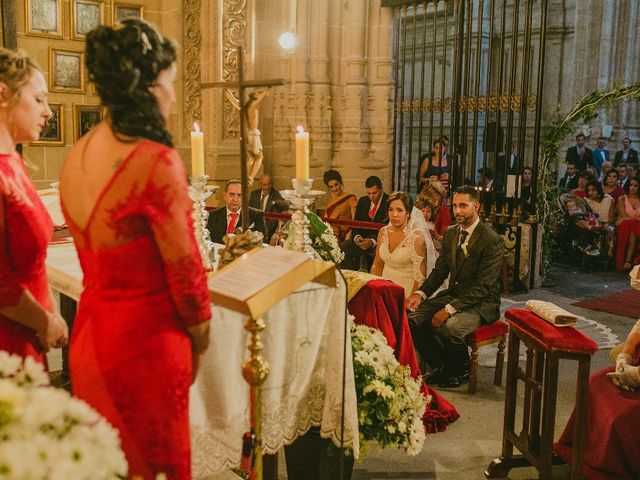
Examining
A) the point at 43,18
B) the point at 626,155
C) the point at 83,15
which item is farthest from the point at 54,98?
the point at 626,155

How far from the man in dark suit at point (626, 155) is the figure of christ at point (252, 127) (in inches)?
411

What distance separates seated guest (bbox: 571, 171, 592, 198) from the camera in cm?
983

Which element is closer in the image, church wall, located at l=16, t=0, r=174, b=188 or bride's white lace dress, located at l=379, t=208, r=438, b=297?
bride's white lace dress, located at l=379, t=208, r=438, b=297

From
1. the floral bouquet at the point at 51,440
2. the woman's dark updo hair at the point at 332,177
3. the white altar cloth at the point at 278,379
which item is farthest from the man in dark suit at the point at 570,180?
the floral bouquet at the point at 51,440

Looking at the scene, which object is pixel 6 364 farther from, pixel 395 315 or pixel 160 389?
pixel 395 315

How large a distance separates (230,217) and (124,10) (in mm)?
3322

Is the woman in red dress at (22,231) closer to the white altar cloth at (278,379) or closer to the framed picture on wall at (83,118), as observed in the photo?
the white altar cloth at (278,379)

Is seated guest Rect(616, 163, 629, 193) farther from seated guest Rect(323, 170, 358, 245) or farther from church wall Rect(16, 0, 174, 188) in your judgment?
church wall Rect(16, 0, 174, 188)

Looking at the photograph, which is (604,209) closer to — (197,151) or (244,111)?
(197,151)

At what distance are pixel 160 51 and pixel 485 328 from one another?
134 inches

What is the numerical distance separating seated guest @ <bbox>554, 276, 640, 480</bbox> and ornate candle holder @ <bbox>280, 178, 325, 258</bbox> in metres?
1.56

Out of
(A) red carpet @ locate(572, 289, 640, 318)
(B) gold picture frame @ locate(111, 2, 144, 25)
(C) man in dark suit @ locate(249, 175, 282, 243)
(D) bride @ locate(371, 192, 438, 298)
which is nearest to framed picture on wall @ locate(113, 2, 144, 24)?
(B) gold picture frame @ locate(111, 2, 144, 25)

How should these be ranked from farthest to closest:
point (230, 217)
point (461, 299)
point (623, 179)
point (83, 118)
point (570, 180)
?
point (570, 180) → point (623, 179) → point (83, 118) → point (230, 217) → point (461, 299)

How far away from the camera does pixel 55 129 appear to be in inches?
292
